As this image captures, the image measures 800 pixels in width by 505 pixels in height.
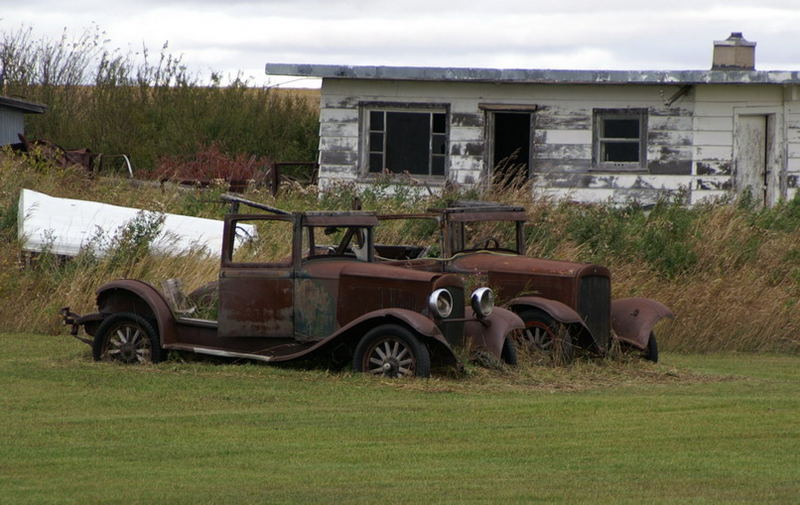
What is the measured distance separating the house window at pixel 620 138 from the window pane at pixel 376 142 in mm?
3837

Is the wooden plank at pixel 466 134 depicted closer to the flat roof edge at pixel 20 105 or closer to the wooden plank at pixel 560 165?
the wooden plank at pixel 560 165

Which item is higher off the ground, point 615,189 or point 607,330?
point 615,189

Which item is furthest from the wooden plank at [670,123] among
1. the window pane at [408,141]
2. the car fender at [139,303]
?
the car fender at [139,303]

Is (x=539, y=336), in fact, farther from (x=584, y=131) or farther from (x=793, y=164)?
(x=793, y=164)

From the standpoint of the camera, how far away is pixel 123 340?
12742 mm

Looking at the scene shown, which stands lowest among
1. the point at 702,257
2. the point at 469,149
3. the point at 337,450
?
the point at 337,450

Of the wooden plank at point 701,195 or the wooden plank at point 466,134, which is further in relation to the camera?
the wooden plank at point 466,134

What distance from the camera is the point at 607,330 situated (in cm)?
1308

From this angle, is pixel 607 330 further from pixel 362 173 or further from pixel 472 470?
pixel 362 173

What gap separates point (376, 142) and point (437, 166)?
119cm

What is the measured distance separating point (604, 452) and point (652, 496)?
133 centimetres

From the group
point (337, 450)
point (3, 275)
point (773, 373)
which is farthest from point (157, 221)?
point (337, 450)

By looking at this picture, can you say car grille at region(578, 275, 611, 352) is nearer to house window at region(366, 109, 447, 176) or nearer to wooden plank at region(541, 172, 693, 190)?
wooden plank at region(541, 172, 693, 190)

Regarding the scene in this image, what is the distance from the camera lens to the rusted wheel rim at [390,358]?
11445 millimetres
